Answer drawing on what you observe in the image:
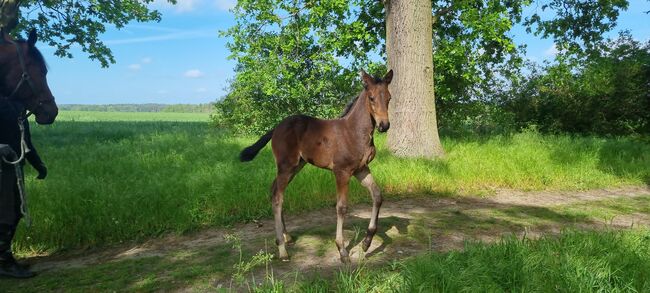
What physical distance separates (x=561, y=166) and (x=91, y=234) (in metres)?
9.46

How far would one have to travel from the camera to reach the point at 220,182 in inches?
287

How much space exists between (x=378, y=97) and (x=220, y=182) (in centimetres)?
394

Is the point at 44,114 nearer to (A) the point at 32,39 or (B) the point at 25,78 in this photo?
(B) the point at 25,78

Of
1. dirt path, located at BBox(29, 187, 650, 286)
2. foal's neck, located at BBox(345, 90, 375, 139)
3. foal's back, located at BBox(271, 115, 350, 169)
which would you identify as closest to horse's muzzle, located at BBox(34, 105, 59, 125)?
dirt path, located at BBox(29, 187, 650, 286)

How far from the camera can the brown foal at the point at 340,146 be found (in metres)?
4.51

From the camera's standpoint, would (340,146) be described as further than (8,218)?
Yes

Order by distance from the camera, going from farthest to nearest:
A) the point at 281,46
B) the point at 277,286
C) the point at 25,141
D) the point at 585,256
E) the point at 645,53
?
the point at 645,53
the point at 281,46
the point at 25,141
the point at 585,256
the point at 277,286

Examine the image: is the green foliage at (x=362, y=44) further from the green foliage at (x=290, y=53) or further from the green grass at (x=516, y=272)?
the green grass at (x=516, y=272)

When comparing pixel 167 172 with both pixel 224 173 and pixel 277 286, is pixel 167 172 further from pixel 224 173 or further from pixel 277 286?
pixel 277 286

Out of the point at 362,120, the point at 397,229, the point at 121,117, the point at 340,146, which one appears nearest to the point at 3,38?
the point at 340,146

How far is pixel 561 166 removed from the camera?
31.5 ft

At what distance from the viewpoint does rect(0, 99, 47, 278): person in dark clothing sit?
434 centimetres

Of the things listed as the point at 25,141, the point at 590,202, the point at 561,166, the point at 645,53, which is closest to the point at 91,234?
the point at 25,141

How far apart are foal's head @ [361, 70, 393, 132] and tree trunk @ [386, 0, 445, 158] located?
552 cm
